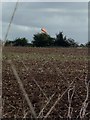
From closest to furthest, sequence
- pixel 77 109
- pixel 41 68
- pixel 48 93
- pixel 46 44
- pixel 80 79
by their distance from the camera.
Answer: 1. pixel 77 109
2. pixel 48 93
3. pixel 80 79
4. pixel 41 68
5. pixel 46 44

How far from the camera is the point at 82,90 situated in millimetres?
8406

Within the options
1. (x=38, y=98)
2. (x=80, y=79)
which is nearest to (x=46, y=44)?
(x=80, y=79)

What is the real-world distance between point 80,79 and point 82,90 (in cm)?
127

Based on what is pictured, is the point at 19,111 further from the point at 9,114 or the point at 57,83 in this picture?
the point at 57,83

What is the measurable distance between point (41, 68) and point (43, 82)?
2.56 m

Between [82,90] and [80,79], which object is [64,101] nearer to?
[82,90]

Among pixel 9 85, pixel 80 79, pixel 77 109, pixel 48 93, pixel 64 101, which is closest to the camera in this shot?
pixel 77 109

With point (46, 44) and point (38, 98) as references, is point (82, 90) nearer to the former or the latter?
point (38, 98)

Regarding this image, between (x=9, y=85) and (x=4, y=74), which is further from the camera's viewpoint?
(x=4, y=74)

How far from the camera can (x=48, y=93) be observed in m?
8.06

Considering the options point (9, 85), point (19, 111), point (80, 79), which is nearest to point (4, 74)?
point (9, 85)

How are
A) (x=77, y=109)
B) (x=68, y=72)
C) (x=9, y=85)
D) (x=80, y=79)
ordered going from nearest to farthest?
1. (x=77, y=109)
2. (x=9, y=85)
3. (x=80, y=79)
4. (x=68, y=72)

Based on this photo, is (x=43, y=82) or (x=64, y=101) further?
(x=43, y=82)

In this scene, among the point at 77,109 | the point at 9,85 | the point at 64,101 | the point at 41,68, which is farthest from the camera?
the point at 41,68
